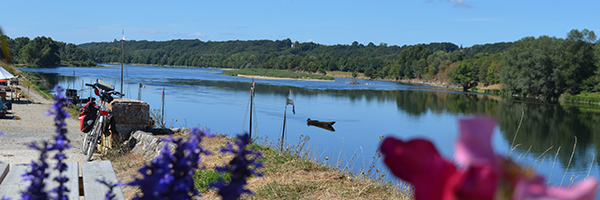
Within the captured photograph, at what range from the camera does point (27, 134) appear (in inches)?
389

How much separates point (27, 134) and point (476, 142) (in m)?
11.4

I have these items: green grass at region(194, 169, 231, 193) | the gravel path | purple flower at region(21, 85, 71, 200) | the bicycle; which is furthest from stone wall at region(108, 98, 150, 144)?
purple flower at region(21, 85, 71, 200)

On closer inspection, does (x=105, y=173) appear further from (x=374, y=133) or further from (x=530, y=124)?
(x=530, y=124)

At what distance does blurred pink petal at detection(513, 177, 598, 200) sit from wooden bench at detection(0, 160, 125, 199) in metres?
2.34

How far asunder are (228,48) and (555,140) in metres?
165

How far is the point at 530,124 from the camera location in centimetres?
2547

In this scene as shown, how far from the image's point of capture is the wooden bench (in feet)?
7.77

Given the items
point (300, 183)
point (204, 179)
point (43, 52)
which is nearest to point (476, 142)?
point (300, 183)

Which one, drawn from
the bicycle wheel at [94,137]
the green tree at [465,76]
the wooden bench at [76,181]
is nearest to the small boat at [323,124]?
the bicycle wheel at [94,137]

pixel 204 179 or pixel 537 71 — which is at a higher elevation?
pixel 537 71

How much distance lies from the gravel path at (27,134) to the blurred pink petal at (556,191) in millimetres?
5136

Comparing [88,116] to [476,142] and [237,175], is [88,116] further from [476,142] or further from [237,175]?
[476,142]

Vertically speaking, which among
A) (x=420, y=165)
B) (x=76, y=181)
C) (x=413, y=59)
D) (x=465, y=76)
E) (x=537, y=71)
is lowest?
(x=76, y=181)

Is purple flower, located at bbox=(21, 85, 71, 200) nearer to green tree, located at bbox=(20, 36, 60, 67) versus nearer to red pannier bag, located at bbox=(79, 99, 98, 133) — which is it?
red pannier bag, located at bbox=(79, 99, 98, 133)
